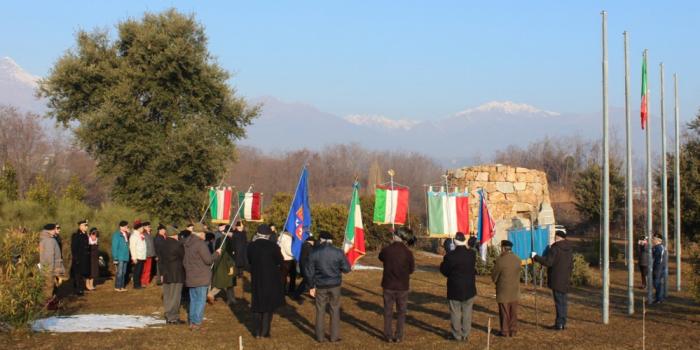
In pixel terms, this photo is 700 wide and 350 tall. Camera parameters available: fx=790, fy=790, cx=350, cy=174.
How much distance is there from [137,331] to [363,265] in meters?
13.7

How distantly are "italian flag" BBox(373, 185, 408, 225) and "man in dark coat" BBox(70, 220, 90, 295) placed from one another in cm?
744

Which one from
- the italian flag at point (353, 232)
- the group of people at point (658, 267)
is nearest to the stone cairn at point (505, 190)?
the group of people at point (658, 267)

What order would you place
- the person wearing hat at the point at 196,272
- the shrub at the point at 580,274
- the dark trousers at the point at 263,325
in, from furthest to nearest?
the shrub at the point at 580,274
the person wearing hat at the point at 196,272
the dark trousers at the point at 263,325

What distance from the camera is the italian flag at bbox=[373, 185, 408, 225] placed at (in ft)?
69.7

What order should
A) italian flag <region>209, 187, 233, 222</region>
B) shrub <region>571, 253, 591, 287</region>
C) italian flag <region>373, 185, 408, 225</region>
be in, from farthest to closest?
italian flag <region>209, 187, 233, 222</region> < shrub <region>571, 253, 591, 287</region> < italian flag <region>373, 185, 408, 225</region>

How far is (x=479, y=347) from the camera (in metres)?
11.9

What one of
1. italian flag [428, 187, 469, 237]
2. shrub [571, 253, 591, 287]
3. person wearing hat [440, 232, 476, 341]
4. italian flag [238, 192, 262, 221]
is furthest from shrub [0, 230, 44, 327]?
shrub [571, 253, 591, 287]

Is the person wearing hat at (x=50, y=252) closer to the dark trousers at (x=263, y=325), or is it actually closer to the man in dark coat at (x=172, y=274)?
the man in dark coat at (x=172, y=274)

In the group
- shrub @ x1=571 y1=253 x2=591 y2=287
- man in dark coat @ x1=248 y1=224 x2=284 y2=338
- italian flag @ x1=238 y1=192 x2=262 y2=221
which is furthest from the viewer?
italian flag @ x1=238 y1=192 x2=262 y2=221

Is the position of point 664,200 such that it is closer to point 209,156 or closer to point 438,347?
point 438,347

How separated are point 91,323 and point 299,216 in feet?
15.1

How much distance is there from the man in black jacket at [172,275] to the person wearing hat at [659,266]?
10810mm

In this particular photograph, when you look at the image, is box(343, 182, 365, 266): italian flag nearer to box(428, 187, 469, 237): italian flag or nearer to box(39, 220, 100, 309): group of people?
box(428, 187, 469, 237): italian flag

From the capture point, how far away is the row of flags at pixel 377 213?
53.1 feet
